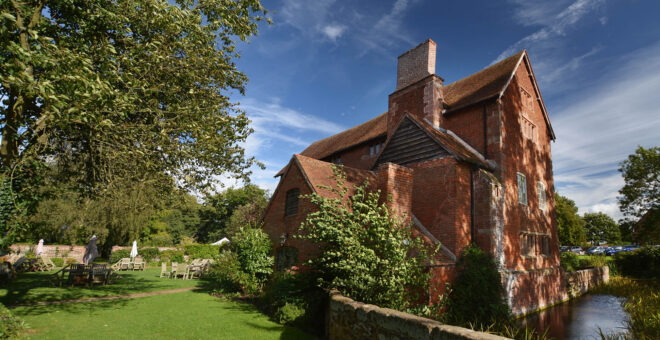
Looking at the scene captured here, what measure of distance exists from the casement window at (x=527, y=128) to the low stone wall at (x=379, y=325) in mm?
14521

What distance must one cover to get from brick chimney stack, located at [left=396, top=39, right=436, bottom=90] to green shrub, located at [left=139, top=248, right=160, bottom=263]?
28.0 m

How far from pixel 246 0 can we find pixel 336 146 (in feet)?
49.8

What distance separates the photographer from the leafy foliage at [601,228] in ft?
219

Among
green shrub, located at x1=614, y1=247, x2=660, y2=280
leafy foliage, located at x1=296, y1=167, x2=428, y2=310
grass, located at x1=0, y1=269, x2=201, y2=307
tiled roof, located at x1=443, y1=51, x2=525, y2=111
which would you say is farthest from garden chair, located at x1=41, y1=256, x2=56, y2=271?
green shrub, located at x1=614, y1=247, x2=660, y2=280

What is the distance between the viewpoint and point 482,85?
16.6m

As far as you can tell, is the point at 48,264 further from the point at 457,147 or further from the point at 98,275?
the point at 457,147

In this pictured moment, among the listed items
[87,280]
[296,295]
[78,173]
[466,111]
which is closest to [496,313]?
[296,295]

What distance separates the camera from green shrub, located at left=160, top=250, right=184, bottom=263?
30.0 m

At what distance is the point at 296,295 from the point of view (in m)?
9.66

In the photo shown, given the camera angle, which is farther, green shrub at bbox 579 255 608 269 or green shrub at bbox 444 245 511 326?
green shrub at bbox 579 255 608 269

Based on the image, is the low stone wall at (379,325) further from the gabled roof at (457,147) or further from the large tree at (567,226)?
the large tree at (567,226)

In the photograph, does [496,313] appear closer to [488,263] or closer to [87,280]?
[488,263]

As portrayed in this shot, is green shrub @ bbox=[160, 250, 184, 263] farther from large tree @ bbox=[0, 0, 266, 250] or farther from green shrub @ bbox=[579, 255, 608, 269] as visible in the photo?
green shrub @ bbox=[579, 255, 608, 269]

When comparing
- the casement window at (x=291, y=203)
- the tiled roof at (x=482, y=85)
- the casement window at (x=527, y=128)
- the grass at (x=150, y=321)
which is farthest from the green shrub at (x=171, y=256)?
the casement window at (x=527, y=128)
